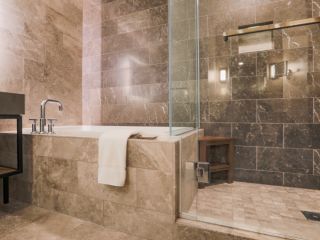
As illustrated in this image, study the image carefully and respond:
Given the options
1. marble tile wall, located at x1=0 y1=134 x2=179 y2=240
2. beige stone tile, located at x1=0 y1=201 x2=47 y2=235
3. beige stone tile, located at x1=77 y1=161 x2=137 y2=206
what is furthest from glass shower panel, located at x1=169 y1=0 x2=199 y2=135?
beige stone tile, located at x1=0 y1=201 x2=47 y2=235

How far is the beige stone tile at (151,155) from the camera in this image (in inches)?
46.4

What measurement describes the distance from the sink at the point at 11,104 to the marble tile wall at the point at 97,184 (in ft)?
0.77

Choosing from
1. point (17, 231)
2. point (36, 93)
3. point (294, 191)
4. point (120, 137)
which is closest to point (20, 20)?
point (36, 93)

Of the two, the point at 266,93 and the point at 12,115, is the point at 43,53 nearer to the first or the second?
the point at 12,115

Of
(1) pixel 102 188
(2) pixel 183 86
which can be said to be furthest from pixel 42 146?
(2) pixel 183 86

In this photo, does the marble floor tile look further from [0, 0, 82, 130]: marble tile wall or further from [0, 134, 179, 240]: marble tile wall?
[0, 0, 82, 130]: marble tile wall

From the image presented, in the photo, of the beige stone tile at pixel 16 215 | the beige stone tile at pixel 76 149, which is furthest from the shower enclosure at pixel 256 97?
the beige stone tile at pixel 16 215

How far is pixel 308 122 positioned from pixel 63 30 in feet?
9.74

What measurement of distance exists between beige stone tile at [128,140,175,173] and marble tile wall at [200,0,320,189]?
4.13 ft

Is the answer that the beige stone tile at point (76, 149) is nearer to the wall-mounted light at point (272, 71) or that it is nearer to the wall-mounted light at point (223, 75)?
the wall-mounted light at point (223, 75)

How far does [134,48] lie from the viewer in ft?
8.77

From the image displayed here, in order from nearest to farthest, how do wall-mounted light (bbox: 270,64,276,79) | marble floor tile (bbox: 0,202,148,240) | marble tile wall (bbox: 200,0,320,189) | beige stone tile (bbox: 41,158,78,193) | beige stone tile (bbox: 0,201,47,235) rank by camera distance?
1. marble floor tile (bbox: 0,202,148,240)
2. beige stone tile (bbox: 0,201,47,235)
3. beige stone tile (bbox: 41,158,78,193)
4. marble tile wall (bbox: 200,0,320,189)
5. wall-mounted light (bbox: 270,64,276,79)

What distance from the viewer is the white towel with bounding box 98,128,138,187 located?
128cm

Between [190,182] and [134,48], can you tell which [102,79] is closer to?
[134,48]
